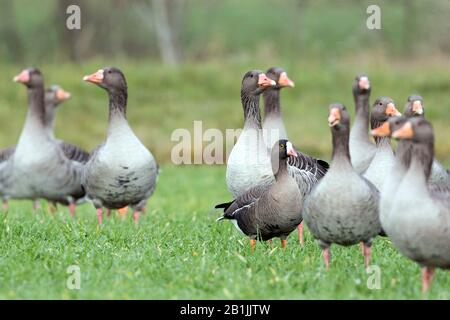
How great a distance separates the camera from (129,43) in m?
38.1

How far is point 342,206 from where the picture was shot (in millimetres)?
7629

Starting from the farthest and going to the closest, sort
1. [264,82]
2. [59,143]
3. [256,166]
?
[59,143]
[264,82]
[256,166]

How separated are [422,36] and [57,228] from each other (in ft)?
84.2

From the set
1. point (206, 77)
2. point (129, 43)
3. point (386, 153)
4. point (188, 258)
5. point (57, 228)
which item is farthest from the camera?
point (129, 43)

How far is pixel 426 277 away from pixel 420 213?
0.68m

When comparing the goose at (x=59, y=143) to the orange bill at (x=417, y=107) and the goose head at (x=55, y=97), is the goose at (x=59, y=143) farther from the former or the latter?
the orange bill at (x=417, y=107)

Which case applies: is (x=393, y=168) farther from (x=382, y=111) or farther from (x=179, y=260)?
(x=382, y=111)

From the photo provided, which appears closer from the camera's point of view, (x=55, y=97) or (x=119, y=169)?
(x=119, y=169)

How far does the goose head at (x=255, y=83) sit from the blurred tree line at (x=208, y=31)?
2071 centimetres

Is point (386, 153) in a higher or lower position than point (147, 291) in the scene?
higher

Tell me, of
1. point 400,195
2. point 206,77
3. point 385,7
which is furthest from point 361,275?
point 385,7

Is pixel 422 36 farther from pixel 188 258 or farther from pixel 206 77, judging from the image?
pixel 188 258

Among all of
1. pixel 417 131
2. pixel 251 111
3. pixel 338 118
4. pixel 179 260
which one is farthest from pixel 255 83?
pixel 417 131

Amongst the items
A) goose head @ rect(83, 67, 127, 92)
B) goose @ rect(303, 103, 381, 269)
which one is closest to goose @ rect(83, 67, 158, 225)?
goose head @ rect(83, 67, 127, 92)
